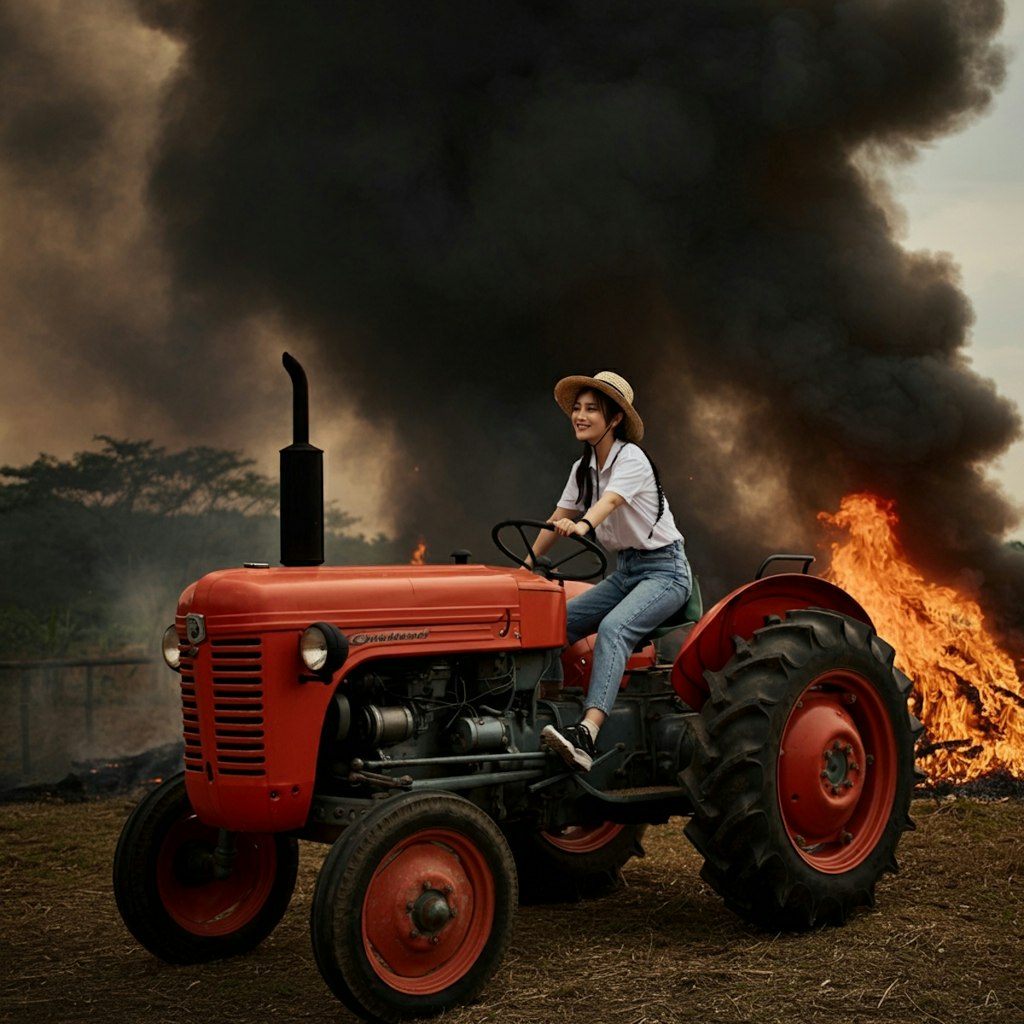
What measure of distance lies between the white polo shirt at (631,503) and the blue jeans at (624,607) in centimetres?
7

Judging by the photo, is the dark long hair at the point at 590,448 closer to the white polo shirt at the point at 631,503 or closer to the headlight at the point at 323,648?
the white polo shirt at the point at 631,503

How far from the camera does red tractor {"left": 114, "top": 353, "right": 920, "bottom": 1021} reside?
4480 millimetres

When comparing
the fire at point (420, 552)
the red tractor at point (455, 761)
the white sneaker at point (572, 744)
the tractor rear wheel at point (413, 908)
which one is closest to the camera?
the tractor rear wheel at point (413, 908)

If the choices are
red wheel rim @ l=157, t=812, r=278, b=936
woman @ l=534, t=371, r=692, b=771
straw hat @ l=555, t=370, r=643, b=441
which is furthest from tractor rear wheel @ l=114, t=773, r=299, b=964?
straw hat @ l=555, t=370, r=643, b=441

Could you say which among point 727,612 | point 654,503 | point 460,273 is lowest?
point 727,612

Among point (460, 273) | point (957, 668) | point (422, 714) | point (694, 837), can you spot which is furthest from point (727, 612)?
point (460, 273)

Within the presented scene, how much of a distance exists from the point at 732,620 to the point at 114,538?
8.07m

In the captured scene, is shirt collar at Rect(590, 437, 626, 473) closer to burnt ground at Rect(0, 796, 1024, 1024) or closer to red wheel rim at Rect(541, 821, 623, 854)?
red wheel rim at Rect(541, 821, 623, 854)

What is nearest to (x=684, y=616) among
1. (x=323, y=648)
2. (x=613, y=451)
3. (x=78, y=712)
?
(x=613, y=451)

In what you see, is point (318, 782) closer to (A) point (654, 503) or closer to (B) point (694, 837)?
(B) point (694, 837)

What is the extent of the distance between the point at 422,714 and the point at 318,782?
44cm

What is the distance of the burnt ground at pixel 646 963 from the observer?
4.50 meters

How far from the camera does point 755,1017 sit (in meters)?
4.36

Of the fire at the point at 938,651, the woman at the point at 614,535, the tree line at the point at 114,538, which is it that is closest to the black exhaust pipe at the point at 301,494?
the woman at the point at 614,535
